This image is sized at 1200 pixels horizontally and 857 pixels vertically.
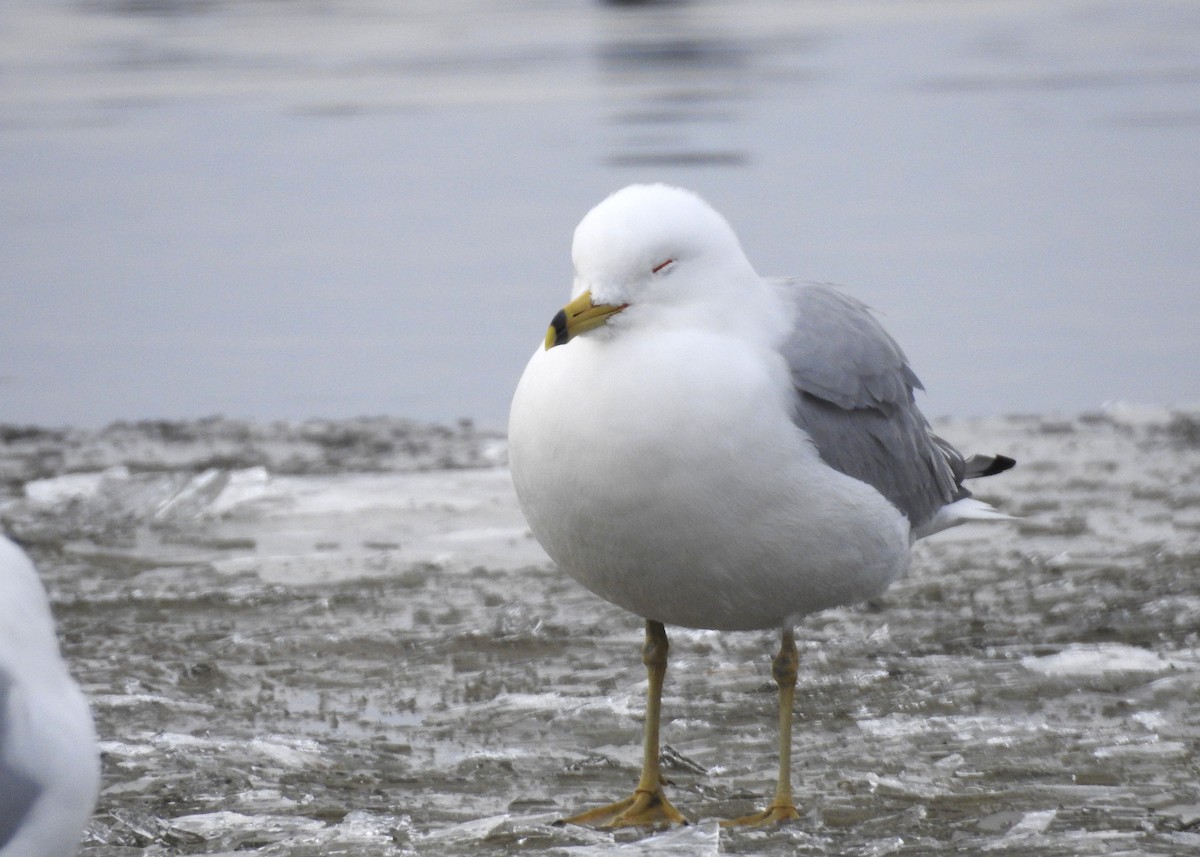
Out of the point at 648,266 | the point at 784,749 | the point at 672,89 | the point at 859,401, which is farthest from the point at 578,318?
the point at 672,89

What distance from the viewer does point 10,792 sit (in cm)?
304

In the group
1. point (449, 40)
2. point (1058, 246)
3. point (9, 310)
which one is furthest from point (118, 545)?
point (449, 40)

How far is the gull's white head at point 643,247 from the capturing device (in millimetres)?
4090

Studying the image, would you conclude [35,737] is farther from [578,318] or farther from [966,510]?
[966,510]

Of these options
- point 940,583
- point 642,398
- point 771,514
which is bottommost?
point 940,583

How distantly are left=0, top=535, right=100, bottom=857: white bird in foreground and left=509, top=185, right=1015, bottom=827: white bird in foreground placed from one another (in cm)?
124

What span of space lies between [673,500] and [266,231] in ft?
31.0

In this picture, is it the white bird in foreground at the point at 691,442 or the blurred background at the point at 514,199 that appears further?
the blurred background at the point at 514,199

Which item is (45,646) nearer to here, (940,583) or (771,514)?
(771,514)

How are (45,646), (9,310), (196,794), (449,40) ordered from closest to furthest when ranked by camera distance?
1. (45,646)
2. (196,794)
3. (9,310)
4. (449,40)

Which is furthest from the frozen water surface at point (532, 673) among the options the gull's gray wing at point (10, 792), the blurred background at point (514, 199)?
the blurred background at point (514, 199)

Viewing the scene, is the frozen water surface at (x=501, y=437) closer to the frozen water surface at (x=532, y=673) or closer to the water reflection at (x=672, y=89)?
the frozen water surface at (x=532, y=673)

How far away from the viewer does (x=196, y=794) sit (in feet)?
14.5

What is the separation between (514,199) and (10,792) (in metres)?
10.7
